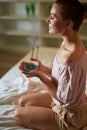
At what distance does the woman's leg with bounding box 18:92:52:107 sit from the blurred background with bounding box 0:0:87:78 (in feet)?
5.83

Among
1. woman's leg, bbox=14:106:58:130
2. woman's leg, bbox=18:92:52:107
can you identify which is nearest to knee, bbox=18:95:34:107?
woman's leg, bbox=18:92:52:107

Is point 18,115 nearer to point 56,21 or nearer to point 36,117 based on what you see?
point 36,117

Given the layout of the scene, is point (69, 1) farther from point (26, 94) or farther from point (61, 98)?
point (26, 94)

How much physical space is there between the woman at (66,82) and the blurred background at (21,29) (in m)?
1.97

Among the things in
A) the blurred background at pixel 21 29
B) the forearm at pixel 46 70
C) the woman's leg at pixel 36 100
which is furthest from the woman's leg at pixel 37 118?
the blurred background at pixel 21 29

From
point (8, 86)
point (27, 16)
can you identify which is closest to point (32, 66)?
point (8, 86)

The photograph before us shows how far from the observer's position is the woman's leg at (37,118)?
4.09ft

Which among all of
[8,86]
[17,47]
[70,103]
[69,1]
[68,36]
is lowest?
[17,47]

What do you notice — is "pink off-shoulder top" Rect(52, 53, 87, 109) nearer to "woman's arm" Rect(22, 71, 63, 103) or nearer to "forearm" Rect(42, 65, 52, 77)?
"woman's arm" Rect(22, 71, 63, 103)

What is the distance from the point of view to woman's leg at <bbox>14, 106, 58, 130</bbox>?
49.0 inches

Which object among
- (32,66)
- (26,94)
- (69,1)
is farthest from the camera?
(26,94)

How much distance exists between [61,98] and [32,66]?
257 millimetres

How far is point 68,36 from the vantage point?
1.26 meters

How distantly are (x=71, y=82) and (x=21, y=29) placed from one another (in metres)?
2.53
